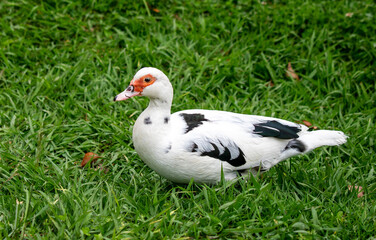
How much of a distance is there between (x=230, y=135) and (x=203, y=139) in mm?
198

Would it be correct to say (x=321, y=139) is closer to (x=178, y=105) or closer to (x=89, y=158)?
(x=178, y=105)

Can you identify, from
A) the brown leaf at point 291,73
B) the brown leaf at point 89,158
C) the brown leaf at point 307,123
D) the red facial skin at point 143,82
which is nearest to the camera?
the red facial skin at point 143,82

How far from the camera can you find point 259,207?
9.70ft

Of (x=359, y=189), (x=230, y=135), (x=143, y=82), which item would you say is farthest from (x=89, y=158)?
(x=359, y=189)

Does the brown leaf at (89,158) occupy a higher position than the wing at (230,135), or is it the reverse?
the wing at (230,135)

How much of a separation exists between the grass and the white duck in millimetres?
134

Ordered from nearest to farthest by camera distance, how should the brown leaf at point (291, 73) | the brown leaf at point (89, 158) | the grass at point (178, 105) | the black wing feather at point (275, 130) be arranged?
the grass at point (178, 105)
the black wing feather at point (275, 130)
the brown leaf at point (89, 158)
the brown leaf at point (291, 73)

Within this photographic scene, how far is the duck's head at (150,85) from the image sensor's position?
298 centimetres

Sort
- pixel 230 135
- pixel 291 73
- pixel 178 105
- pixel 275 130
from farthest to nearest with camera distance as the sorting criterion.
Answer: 1. pixel 291 73
2. pixel 178 105
3. pixel 275 130
4. pixel 230 135

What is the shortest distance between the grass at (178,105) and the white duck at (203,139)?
134mm

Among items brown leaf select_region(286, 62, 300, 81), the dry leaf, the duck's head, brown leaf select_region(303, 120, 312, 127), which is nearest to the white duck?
the duck's head

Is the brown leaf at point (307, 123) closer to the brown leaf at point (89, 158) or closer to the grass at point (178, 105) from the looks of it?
the grass at point (178, 105)

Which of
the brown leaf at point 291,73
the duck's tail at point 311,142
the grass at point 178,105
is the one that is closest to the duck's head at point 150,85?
the grass at point 178,105

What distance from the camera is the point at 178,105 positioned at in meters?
4.11
